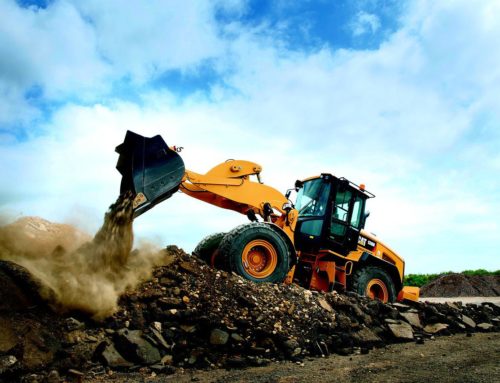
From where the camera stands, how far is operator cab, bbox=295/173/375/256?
10180mm

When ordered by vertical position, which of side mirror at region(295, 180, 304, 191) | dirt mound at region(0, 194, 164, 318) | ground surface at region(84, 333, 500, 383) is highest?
side mirror at region(295, 180, 304, 191)

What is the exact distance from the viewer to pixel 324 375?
5.45 meters

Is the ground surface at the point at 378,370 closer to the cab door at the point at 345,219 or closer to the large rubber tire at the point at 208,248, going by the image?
the cab door at the point at 345,219

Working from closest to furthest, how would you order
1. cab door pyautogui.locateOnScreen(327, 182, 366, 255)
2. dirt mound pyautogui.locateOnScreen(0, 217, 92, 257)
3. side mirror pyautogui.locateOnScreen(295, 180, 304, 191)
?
dirt mound pyautogui.locateOnScreen(0, 217, 92, 257) → cab door pyautogui.locateOnScreen(327, 182, 366, 255) → side mirror pyautogui.locateOnScreen(295, 180, 304, 191)

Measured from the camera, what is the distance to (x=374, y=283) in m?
11.2

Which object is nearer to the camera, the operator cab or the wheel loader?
the wheel loader

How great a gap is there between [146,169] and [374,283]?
6.65 m

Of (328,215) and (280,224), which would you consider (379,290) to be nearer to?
(328,215)

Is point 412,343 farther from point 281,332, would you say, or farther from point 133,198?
point 133,198

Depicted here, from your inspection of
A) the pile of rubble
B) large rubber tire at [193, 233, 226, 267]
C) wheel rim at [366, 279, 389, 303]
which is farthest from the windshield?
wheel rim at [366, 279, 389, 303]

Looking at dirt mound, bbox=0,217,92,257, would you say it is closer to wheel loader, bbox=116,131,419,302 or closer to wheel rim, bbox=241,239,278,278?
wheel loader, bbox=116,131,419,302

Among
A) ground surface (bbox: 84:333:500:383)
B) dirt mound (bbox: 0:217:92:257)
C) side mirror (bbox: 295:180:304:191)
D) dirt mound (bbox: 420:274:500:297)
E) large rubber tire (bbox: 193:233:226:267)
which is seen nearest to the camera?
ground surface (bbox: 84:333:500:383)

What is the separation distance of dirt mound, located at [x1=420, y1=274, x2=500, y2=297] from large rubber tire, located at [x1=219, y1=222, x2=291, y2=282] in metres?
21.0

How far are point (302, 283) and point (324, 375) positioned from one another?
16.0 feet
